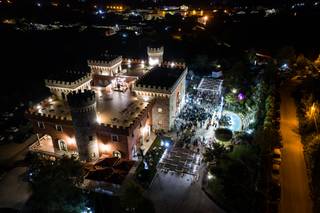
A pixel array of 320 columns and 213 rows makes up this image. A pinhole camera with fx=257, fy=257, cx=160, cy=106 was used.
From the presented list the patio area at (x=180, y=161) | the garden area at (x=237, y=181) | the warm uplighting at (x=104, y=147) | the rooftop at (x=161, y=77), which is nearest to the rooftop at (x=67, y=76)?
the rooftop at (x=161, y=77)

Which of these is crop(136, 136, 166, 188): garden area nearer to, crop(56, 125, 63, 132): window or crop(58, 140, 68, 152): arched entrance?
crop(58, 140, 68, 152): arched entrance

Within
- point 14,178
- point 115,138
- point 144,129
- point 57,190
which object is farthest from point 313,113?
point 14,178

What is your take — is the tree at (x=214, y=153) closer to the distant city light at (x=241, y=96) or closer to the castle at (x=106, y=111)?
the castle at (x=106, y=111)

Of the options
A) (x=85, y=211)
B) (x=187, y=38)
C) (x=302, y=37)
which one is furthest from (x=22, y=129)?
(x=302, y=37)

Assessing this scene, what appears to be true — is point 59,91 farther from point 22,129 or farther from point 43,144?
point 22,129

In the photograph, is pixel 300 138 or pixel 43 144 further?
pixel 43 144

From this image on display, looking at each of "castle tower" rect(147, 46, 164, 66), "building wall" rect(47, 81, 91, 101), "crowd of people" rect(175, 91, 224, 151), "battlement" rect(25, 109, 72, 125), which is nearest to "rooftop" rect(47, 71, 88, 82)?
"building wall" rect(47, 81, 91, 101)
